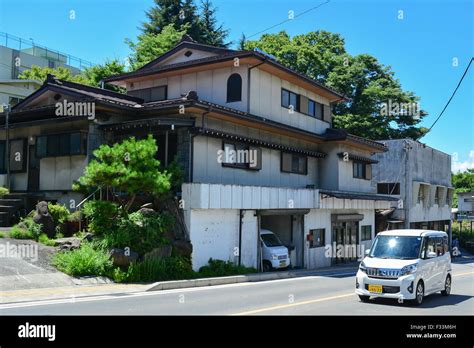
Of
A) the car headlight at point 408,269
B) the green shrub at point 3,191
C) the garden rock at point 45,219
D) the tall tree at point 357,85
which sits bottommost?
the car headlight at point 408,269

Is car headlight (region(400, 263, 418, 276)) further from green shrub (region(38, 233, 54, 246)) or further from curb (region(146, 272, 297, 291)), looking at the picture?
green shrub (region(38, 233, 54, 246))

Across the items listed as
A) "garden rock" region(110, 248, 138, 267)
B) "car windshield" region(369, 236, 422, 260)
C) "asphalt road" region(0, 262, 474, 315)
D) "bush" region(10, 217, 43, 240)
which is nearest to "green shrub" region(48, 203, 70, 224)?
"bush" region(10, 217, 43, 240)

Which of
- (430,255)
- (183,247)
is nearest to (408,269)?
(430,255)

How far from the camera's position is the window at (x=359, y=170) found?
109ft

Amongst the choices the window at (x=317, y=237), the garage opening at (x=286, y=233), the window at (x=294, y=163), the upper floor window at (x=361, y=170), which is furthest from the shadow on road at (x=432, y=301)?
the upper floor window at (x=361, y=170)

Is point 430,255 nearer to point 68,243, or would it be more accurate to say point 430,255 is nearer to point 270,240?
point 270,240

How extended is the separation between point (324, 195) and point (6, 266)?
16.2m

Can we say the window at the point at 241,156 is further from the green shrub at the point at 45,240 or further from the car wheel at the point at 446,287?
the car wheel at the point at 446,287

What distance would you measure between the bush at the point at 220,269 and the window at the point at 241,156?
4.65 meters

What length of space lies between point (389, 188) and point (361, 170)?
8.17m
